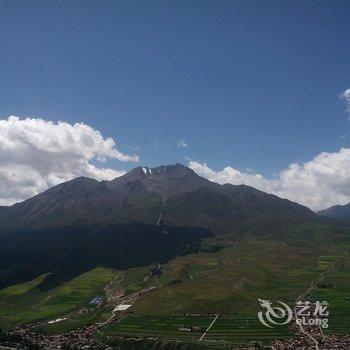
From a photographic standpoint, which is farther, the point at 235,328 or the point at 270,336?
the point at 235,328

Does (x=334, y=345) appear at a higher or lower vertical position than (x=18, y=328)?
lower

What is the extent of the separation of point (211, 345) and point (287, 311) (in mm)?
51031

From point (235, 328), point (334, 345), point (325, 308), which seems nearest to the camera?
point (334, 345)

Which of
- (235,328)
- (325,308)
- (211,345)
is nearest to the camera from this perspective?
(211,345)

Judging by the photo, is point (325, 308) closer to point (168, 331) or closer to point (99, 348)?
point (168, 331)

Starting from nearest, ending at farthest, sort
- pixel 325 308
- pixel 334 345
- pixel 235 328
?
pixel 334 345
pixel 235 328
pixel 325 308

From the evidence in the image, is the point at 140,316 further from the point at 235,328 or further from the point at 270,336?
the point at 270,336

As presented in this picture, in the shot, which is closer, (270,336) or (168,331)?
(270,336)

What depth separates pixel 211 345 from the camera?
152 m

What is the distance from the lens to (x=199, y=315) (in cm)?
19562

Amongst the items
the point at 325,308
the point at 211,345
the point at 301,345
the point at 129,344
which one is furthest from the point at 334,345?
the point at 129,344

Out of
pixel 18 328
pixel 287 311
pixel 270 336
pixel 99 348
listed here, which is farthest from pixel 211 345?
pixel 18 328

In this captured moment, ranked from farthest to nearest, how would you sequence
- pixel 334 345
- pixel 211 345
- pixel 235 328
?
pixel 235 328, pixel 211 345, pixel 334 345

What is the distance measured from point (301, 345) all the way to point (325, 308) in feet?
173
